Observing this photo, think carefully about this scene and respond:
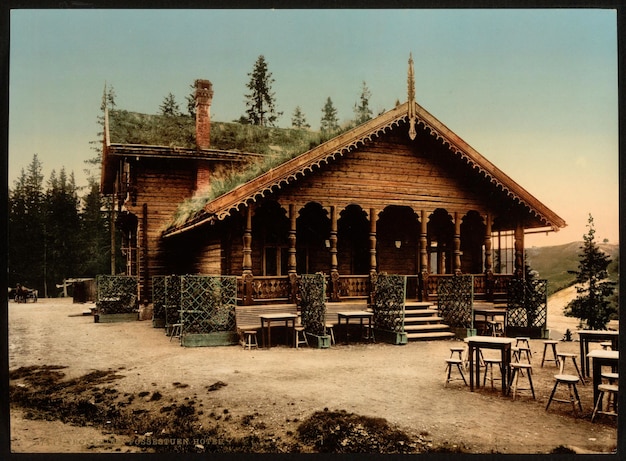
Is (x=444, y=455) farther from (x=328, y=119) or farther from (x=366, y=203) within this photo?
(x=328, y=119)

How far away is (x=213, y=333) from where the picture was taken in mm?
16266

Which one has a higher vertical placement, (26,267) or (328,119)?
(328,119)

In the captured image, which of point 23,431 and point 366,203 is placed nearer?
point 23,431

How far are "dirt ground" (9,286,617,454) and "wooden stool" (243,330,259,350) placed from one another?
25.5 inches

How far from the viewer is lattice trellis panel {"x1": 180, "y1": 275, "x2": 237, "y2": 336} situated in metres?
16.1

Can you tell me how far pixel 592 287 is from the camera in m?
13.6

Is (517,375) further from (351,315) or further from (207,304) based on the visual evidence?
Result: (207,304)

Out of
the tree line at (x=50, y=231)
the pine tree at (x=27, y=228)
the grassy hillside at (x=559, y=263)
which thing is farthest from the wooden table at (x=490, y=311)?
the pine tree at (x=27, y=228)

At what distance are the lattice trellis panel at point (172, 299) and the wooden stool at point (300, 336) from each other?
4.64 m

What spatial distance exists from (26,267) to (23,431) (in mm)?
4718

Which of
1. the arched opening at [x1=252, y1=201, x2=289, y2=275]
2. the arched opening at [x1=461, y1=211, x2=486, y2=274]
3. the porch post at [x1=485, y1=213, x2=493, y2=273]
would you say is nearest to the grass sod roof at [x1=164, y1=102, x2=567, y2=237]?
Result: the porch post at [x1=485, y1=213, x2=493, y2=273]

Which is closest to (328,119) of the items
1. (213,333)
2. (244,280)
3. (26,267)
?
(244,280)

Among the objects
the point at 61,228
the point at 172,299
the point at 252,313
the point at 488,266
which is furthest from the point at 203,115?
the point at 488,266

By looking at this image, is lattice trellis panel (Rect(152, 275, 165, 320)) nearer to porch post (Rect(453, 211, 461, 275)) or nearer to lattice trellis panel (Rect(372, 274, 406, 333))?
lattice trellis panel (Rect(372, 274, 406, 333))
